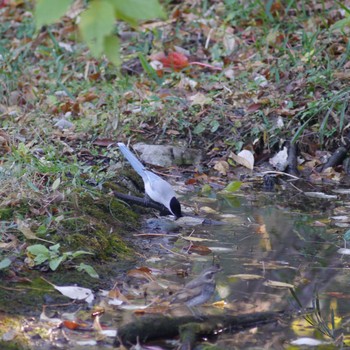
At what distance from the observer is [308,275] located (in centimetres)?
407

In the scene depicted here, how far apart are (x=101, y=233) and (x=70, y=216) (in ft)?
0.61

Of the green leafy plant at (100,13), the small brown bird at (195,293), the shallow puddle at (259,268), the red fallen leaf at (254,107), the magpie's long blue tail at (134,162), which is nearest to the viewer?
the green leafy plant at (100,13)

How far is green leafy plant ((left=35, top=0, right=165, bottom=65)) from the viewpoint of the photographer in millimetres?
1693

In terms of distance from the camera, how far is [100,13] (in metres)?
1.71

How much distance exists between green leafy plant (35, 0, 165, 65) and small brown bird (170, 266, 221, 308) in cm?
196

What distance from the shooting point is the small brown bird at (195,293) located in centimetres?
353

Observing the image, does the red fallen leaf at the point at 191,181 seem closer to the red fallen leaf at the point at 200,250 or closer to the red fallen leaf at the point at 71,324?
the red fallen leaf at the point at 200,250

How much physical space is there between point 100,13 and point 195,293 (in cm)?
203

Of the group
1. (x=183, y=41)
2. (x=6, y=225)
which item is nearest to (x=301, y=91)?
(x=183, y=41)

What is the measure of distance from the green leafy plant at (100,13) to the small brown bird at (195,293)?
6.42 feet

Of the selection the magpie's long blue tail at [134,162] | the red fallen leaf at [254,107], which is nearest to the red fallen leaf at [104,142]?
the magpie's long blue tail at [134,162]

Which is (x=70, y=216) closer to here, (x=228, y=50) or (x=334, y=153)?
(x=334, y=153)

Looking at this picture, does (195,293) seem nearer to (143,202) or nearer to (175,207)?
(175,207)

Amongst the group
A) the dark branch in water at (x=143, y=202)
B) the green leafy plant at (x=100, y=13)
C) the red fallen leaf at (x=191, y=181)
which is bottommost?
the red fallen leaf at (x=191, y=181)
